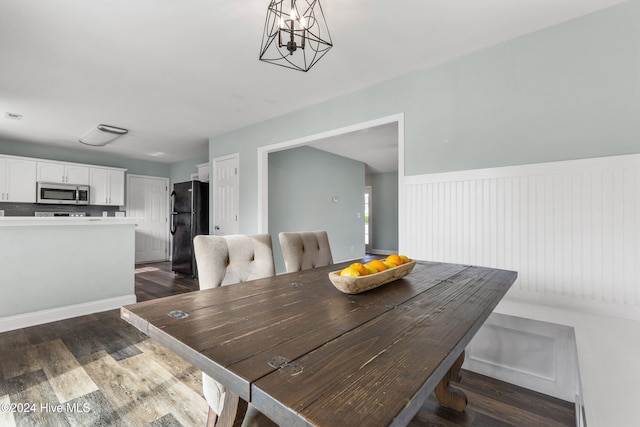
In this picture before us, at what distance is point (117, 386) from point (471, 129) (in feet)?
10.3

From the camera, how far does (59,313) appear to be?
10.1ft

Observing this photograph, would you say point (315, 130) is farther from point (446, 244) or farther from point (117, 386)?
point (117, 386)

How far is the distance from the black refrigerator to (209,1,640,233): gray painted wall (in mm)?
3445

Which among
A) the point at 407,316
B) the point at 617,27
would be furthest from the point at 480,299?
the point at 617,27

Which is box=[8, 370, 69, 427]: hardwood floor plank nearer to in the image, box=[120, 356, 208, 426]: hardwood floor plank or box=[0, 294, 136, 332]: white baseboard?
box=[120, 356, 208, 426]: hardwood floor plank

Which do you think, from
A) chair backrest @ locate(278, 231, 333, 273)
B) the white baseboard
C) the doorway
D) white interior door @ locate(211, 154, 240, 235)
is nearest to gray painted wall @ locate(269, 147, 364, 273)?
white interior door @ locate(211, 154, 240, 235)

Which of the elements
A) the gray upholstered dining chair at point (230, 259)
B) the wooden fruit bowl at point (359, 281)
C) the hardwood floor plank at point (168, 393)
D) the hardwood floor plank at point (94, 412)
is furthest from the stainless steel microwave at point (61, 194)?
the wooden fruit bowl at point (359, 281)

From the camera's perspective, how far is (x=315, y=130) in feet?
11.5

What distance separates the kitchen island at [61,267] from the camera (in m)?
2.84

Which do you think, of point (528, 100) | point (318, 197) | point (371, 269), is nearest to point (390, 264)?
point (371, 269)

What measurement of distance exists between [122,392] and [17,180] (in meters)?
5.22

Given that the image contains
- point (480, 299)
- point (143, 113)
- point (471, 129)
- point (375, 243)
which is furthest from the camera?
point (375, 243)

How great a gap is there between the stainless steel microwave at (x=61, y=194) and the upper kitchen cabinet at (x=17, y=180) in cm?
10

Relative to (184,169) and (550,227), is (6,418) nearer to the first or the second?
(550,227)
